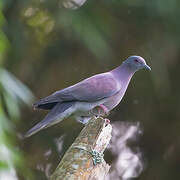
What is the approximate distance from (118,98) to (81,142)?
111 centimetres

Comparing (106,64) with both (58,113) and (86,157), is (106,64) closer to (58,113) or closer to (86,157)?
(58,113)

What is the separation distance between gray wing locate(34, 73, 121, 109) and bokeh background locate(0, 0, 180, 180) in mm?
1268

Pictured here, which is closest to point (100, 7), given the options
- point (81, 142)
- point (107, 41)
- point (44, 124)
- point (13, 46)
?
point (107, 41)

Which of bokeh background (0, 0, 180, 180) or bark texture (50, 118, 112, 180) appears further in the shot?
bokeh background (0, 0, 180, 180)

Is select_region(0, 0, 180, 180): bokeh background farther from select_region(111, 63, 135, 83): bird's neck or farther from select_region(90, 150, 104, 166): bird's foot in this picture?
select_region(90, 150, 104, 166): bird's foot

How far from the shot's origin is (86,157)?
108 inches

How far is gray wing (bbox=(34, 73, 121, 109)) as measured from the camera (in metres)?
3.73

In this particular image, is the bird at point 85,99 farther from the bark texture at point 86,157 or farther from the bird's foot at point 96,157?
the bird's foot at point 96,157

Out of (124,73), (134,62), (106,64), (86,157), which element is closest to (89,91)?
(124,73)

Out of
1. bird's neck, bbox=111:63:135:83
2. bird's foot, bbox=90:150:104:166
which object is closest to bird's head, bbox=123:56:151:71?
bird's neck, bbox=111:63:135:83

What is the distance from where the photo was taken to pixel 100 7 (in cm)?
544

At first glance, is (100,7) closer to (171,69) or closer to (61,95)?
(171,69)

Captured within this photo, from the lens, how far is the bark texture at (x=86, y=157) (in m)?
2.67

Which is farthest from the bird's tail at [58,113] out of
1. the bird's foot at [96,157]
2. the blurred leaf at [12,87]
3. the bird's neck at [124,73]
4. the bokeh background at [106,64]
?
the bokeh background at [106,64]
